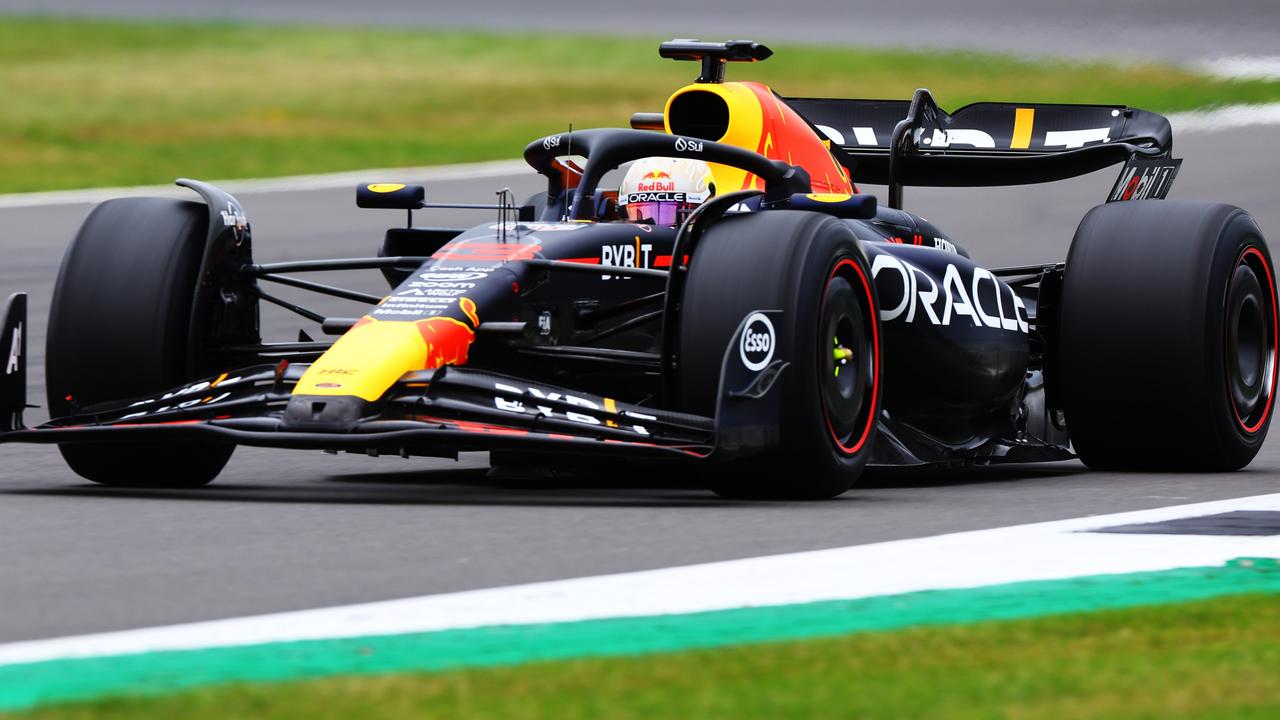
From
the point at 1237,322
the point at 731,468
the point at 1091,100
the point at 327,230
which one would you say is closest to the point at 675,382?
the point at 731,468

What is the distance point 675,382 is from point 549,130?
2256 cm

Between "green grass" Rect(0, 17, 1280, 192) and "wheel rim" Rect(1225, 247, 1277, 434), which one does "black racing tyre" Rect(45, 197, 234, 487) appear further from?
"green grass" Rect(0, 17, 1280, 192)

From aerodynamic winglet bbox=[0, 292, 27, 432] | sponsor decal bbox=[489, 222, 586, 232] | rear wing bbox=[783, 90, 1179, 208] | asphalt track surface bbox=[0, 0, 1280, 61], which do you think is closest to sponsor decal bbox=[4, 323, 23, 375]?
aerodynamic winglet bbox=[0, 292, 27, 432]

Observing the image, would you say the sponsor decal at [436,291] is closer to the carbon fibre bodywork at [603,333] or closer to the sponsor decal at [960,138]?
the carbon fibre bodywork at [603,333]

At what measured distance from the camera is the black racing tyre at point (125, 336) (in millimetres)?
8930

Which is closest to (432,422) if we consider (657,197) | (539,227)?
(539,227)

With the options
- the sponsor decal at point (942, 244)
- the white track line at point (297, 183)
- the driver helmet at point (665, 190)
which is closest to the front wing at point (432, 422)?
the driver helmet at point (665, 190)

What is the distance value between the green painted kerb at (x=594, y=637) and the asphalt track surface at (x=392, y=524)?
0.53 meters

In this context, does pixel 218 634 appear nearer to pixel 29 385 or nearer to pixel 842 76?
pixel 29 385

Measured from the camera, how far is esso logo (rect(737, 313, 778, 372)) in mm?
8023

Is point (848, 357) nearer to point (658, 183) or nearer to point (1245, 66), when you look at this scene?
point (658, 183)

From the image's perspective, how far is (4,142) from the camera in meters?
28.6

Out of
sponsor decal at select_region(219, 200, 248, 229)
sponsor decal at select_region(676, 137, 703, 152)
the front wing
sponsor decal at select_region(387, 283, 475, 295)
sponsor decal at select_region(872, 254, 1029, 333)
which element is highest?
sponsor decal at select_region(676, 137, 703, 152)

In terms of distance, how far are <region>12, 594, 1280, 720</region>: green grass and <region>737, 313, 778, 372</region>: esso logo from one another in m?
2.64
